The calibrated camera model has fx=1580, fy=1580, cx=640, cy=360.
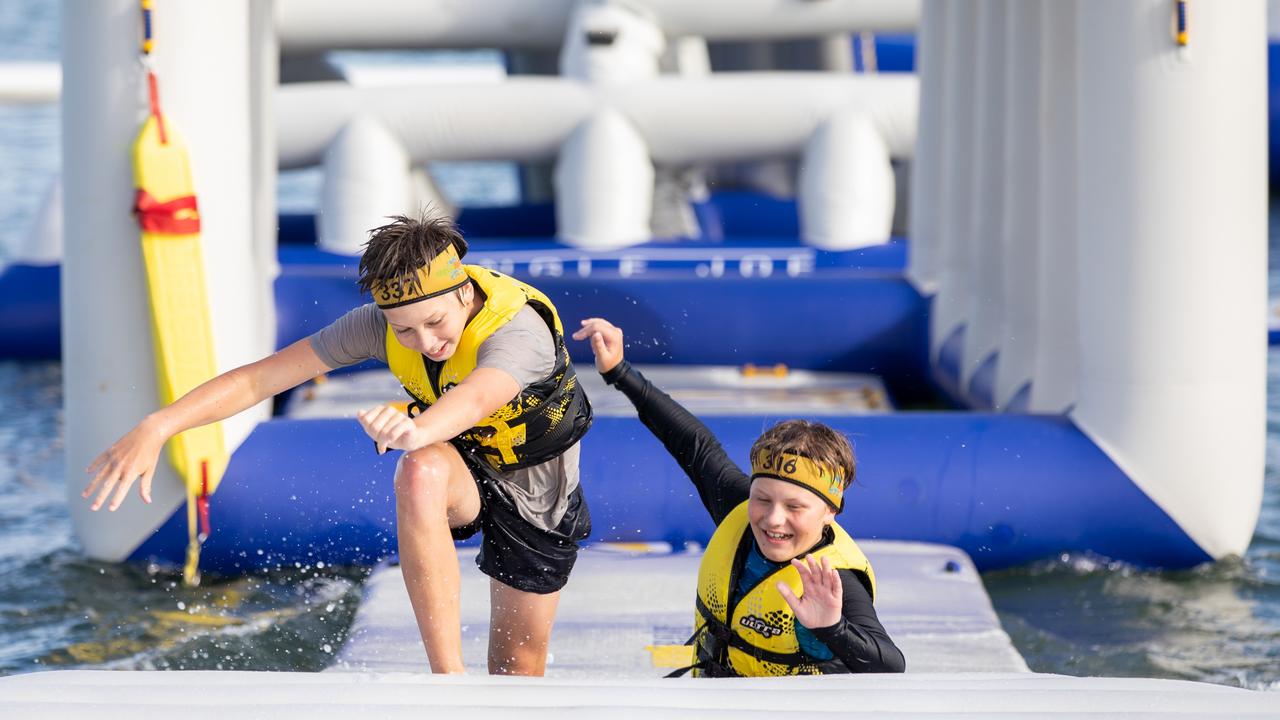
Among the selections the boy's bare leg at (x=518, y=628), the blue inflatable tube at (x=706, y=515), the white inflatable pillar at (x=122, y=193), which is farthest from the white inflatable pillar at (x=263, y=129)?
the boy's bare leg at (x=518, y=628)

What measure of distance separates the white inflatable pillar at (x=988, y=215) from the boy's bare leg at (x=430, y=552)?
9.59ft

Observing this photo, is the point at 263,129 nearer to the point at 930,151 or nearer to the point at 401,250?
the point at 930,151

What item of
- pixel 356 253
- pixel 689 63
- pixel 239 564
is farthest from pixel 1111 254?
pixel 689 63

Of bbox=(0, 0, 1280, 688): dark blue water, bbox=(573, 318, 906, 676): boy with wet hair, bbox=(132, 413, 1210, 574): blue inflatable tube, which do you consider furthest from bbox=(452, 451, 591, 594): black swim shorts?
bbox=(132, 413, 1210, 574): blue inflatable tube

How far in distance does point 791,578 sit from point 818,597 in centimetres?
19

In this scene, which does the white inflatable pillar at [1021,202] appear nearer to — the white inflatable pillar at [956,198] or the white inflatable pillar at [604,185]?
the white inflatable pillar at [956,198]

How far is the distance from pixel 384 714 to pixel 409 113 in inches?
211

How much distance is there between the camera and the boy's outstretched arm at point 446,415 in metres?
2.02

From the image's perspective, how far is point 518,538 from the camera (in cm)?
263

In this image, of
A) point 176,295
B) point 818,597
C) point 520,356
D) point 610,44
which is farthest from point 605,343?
point 610,44

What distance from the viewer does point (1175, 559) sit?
4.00m

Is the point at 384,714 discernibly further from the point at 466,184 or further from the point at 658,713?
the point at 466,184

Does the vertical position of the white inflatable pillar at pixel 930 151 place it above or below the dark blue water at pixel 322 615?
above

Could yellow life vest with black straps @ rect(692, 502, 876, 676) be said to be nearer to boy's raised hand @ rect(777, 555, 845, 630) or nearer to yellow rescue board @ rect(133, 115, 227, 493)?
boy's raised hand @ rect(777, 555, 845, 630)
